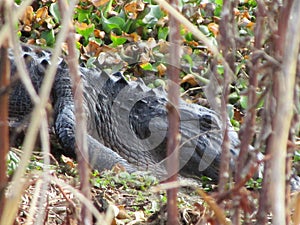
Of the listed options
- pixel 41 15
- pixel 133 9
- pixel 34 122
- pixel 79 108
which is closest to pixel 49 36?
pixel 41 15

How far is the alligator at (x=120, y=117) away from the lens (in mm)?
4301

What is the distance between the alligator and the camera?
4301 millimetres

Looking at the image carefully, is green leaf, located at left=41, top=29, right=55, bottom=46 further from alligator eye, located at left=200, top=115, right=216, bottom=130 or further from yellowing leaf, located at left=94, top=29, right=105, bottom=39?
alligator eye, located at left=200, top=115, right=216, bottom=130

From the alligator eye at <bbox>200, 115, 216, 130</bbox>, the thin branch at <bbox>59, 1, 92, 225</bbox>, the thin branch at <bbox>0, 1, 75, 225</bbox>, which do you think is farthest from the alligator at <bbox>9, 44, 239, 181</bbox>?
the thin branch at <bbox>0, 1, 75, 225</bbox>

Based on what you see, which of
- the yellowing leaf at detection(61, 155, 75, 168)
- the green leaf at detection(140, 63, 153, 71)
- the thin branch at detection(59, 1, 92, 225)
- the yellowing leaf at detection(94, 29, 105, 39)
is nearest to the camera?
the thin branch at detection(59, 1, 92, 225)

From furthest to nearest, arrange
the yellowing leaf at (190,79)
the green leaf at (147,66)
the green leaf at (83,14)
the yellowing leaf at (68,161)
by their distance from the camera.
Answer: the green leaf at (83,14) < the green leaf at (147,66) < the yellowing leaf at (190,79) < the yellowing leaf at (68,161)

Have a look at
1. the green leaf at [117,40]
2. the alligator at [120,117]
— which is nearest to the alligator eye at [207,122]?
the alligator at [120,117]

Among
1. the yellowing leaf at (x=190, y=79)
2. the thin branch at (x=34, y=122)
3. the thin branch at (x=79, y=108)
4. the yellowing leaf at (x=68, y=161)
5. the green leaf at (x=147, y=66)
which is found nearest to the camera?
the thin branch at (x=34, y=122)

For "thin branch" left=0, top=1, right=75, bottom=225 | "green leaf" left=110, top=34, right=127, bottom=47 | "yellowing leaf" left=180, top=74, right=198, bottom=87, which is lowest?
"thin branch" left=0, top=1, right=75, bottom=225

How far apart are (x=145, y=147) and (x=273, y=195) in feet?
11.4

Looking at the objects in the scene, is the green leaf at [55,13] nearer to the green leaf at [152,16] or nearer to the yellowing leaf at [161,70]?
the green leaf at [152,16]

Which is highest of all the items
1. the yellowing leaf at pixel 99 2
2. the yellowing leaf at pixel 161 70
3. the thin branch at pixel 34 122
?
the yellowing leaf at pixel 99 2

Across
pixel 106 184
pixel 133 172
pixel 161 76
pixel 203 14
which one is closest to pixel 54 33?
pixel 161 76

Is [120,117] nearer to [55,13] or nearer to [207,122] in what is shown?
[207,122]
